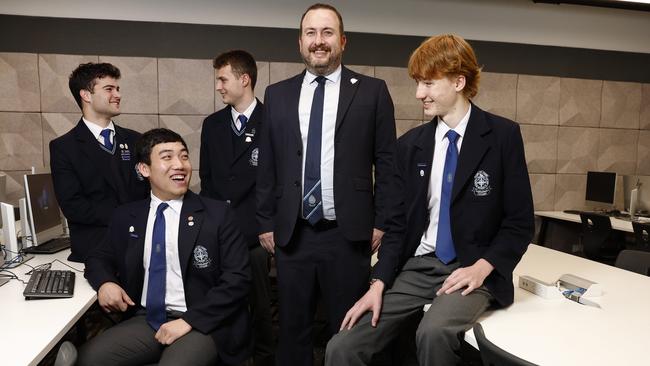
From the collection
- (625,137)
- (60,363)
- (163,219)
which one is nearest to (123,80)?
(163,219)

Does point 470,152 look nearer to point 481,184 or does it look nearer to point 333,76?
point 481,184

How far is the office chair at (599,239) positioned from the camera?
13.8 feet

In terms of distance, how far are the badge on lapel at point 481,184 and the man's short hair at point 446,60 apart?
1.22 ft

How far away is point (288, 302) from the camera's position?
6.66 ft

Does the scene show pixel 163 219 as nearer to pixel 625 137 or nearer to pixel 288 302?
pixel 288 302

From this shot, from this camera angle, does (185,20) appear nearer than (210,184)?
No

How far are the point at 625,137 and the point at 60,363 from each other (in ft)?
19.7

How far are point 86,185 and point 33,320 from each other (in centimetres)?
116

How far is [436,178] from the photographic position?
1832 millimetres

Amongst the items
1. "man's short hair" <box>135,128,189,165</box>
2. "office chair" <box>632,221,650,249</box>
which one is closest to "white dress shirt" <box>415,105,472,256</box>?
"man's short hair" <box>135,128,189,165</box>

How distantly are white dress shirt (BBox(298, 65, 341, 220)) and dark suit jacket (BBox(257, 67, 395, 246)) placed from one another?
0.03 metres

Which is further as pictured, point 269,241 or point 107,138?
point 107,138

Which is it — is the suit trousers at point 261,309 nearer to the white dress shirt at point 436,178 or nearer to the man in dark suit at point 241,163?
the man in dark suit at point 241,163

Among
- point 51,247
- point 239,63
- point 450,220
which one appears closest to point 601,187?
point 450,220
